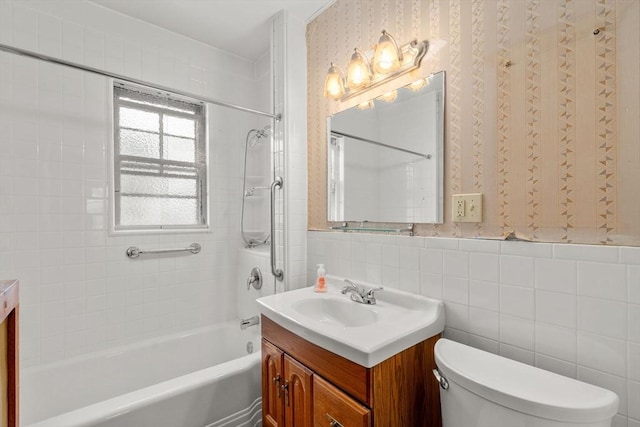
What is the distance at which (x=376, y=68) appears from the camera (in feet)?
4.79

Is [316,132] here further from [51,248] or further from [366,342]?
[51,248]

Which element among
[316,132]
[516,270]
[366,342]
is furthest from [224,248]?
[516,270]

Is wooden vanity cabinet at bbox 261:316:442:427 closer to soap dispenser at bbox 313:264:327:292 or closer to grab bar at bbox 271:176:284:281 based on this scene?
soap dispenser at bbox 313:264:327:292

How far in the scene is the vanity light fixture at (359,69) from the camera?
1530 millimetres

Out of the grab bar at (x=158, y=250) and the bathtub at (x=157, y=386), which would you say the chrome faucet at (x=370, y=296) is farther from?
the grab bar at (x=158, y=250)

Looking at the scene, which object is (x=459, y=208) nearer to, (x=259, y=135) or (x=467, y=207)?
(x=467, y=207)

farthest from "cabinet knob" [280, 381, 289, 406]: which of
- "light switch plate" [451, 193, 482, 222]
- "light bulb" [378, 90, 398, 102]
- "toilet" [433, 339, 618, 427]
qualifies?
"light bulb" [378, 90, 398, 102]

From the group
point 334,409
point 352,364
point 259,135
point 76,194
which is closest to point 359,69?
point 259,135

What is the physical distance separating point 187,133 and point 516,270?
229 centimetres

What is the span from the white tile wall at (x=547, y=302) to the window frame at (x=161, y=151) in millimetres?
1713

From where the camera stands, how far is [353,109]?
1.64 meters

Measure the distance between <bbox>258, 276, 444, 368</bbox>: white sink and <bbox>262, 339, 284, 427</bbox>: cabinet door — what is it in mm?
180

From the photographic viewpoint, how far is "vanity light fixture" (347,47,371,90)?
5.02 ft

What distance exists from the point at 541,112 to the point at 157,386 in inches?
74.6
